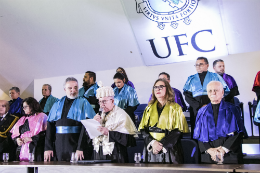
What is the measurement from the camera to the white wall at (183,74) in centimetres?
602

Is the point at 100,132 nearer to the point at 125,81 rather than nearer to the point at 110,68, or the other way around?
the point at 125,81

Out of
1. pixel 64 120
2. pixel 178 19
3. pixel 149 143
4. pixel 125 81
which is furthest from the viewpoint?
pixel 178 19

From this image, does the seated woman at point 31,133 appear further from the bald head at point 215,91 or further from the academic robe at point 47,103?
the bald head at point 215,91

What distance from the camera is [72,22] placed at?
21.8 ft

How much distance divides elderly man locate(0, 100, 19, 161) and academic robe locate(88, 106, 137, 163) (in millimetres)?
1869

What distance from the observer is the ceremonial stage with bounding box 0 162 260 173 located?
227cm

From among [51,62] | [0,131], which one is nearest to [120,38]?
[51,62]

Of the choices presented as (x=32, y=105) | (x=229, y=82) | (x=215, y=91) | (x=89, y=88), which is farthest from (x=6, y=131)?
(x=229, y=82)

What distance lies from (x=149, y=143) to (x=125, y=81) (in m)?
2.26

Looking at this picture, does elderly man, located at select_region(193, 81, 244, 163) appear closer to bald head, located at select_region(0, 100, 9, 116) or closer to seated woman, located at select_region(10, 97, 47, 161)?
seated woman, located at select_region(10, 97, 47, 161)

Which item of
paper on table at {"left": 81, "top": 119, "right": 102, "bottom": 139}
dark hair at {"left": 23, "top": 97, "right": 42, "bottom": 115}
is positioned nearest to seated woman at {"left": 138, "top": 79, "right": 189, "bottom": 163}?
paper on table at {"left": 81, "top": 119, "right": 102, "bottom": 139}

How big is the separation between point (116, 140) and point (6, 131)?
7.57ft

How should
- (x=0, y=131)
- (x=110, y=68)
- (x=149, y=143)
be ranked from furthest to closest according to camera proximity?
(x=110, y=68) < (x=0, y=131) < (x=149, y=143)

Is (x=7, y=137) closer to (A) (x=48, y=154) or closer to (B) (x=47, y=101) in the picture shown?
(A) (x=48, y=154)
